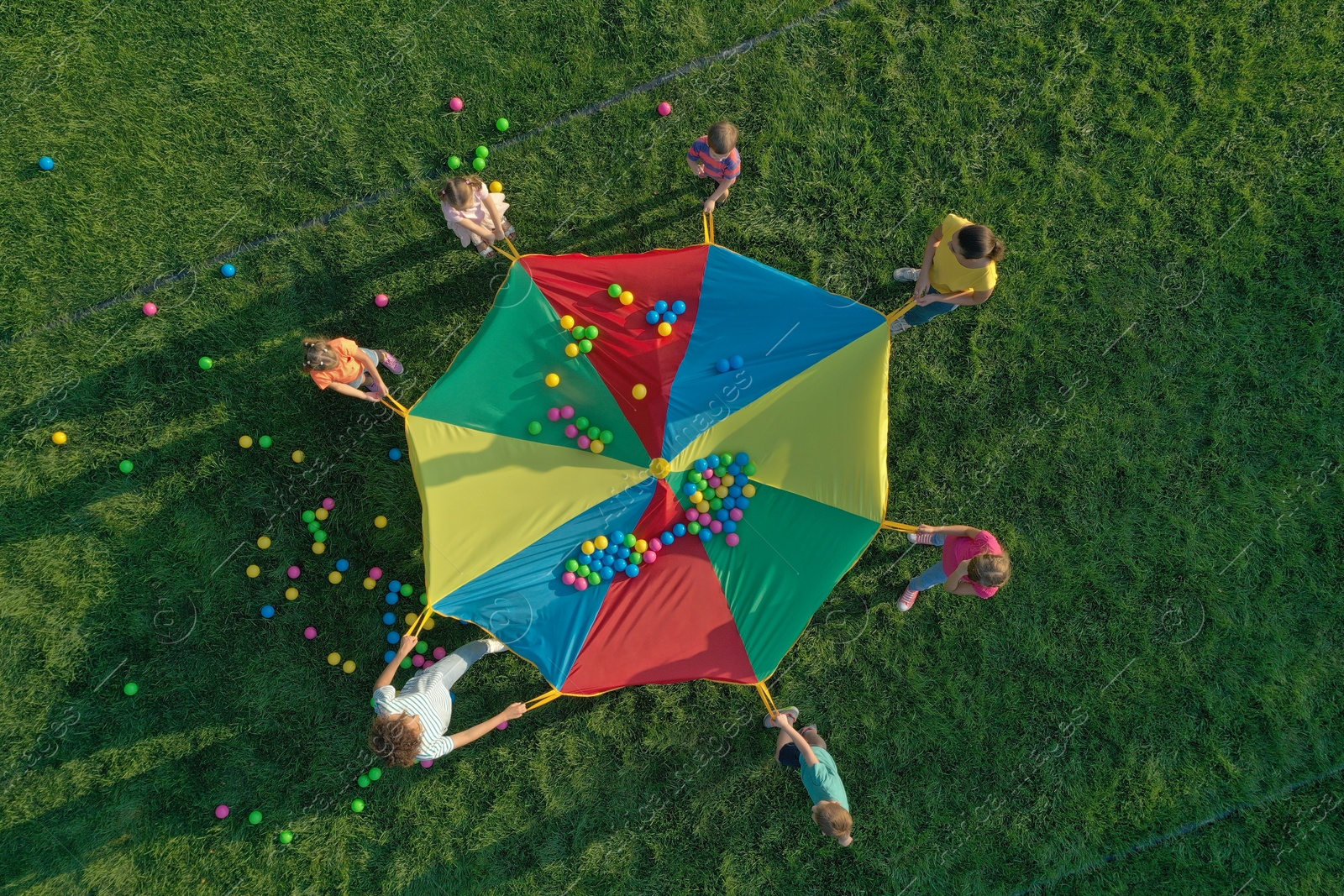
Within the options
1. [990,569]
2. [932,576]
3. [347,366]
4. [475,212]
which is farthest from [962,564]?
[347,366]

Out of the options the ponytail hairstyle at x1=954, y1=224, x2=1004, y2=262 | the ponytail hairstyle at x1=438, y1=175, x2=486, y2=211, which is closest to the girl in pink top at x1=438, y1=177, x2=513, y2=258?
the ponytail hairstyle at x1=438, y1=175, x2=486, y2=211

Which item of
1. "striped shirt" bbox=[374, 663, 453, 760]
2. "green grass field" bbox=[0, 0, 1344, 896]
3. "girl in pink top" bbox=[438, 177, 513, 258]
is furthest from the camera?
"green grass field" bbox=[0, 0, 1344, 896]

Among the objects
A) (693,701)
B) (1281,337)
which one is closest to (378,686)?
(693,701)

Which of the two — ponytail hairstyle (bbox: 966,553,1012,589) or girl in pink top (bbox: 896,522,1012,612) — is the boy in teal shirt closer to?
girl in pink top (bbox: 896,522,1012,612)

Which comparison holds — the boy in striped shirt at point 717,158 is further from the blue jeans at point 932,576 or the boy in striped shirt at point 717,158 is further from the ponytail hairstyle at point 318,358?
the ponytail hairstyle at point 318,358

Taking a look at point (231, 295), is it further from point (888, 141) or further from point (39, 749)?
point (888, 141)

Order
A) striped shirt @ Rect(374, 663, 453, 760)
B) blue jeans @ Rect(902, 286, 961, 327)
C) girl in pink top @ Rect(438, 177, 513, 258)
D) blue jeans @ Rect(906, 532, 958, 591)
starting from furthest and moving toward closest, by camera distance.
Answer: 1. blue jeans @ Rect(906, 532, 958, 591)
2. blue jeans @ Rect(902, 286, 961, 327)
3. girl in pink top @ Rect(438, 177, 513, 258)
4. striped shirt @ Rect(374, 663, 453, 760)

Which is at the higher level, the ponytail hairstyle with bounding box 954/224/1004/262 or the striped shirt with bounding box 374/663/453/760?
the ponytail hairstyle with bounding box 954/224/1004/262
